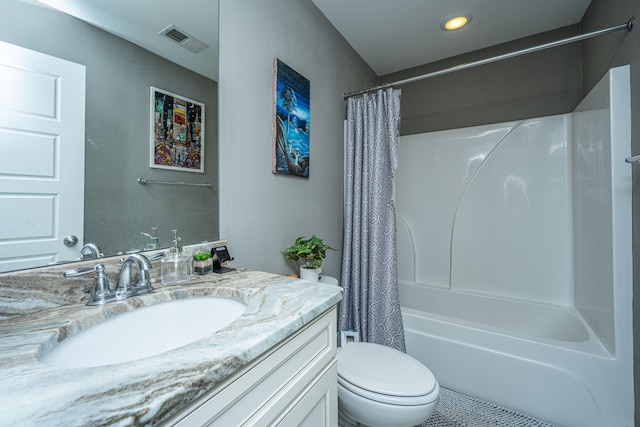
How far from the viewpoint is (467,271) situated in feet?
7.14

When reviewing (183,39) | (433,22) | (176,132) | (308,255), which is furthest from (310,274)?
(433,22)

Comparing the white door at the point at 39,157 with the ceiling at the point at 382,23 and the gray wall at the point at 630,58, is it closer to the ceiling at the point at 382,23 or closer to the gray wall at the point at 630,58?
the ceiling at the point at 382,23

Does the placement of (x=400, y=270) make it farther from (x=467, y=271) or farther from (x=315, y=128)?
(x=315, y=128)

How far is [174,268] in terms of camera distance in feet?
3.01

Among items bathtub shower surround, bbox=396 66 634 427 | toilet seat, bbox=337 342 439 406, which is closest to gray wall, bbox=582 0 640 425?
bathtub shower surround, bbox=396 66 634 427

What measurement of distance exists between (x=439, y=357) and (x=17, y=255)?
1.92 meters

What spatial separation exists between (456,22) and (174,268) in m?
2.47

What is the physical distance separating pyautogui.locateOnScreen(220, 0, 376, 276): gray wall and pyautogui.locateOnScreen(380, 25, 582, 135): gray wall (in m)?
1.08

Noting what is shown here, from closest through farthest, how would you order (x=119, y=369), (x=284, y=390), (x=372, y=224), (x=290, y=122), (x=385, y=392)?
1. (x=119, y=369)
2. (x=284, y=390)
3. (x=385, y=392)
4. (x=290, y=122)
5. (x=372, y=224)

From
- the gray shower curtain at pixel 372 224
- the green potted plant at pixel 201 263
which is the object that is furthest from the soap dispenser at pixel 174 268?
the gray shower curtain at pixel 372 224

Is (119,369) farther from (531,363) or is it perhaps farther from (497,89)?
(497,89)

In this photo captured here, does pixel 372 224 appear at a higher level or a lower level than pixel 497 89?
lower

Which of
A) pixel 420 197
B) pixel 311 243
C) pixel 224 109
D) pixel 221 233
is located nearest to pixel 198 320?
pixel 221 233

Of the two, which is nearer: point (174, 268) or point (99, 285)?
point (99, 285)
